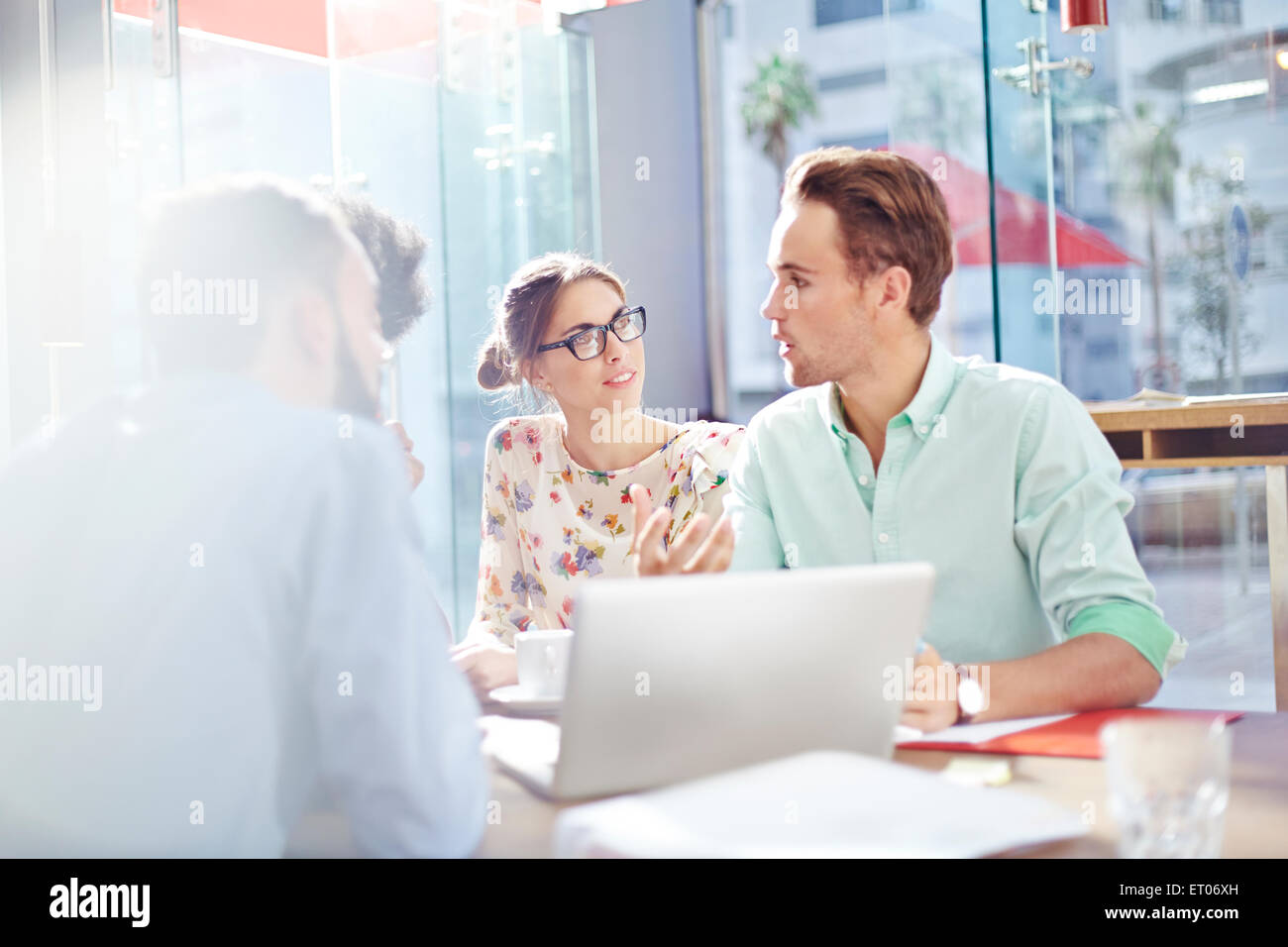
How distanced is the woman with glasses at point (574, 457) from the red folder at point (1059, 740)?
3.38 ft

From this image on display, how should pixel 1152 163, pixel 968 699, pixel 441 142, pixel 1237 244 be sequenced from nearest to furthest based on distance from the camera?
1. pixel 968 699
2. pixel 441 142
3. pixel 1237 244
4. pixel 1152 163

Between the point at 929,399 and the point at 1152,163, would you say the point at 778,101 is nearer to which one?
the point at 1152,163

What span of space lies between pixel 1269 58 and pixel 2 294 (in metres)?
6.07

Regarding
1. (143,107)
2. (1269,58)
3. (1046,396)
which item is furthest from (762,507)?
(1269,58)

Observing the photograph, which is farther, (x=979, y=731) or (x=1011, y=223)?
(x=1011, y=223)

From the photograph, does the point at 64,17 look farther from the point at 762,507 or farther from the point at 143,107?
the point at 762,507

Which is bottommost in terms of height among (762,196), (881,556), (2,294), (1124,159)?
(881,556)

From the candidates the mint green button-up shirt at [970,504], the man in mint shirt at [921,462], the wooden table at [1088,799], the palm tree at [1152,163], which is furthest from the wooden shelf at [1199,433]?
the palm tree at [1152,163]

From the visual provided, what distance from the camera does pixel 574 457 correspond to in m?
2.32

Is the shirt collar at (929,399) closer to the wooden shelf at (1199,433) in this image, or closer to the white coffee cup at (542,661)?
the white coffee cup at (542,661)

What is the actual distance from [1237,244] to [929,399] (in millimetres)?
6169

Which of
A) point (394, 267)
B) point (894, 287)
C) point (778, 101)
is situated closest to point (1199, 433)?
point (894, 287)

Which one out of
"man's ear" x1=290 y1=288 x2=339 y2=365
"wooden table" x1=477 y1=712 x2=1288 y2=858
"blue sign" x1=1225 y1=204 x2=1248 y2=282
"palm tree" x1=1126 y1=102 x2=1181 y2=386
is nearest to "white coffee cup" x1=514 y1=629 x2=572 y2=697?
"wooden table" x1=477 y1=712 x2=1288 y2=858

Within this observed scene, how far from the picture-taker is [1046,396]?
1.64 metres
